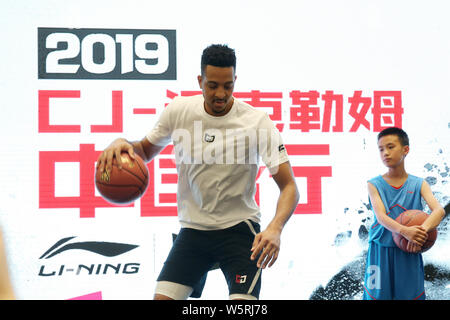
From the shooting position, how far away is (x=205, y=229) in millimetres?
2641

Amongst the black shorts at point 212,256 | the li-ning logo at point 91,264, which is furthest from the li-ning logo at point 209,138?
the li-ning logo at point 91,264

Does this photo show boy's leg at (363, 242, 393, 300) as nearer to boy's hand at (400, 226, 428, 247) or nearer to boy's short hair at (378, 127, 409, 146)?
boy's hand at (400, 226, 428, 247)

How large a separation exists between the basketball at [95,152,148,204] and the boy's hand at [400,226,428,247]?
1754 millimetres

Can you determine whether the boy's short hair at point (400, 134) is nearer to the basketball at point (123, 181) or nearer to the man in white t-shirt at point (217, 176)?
the man in white t-shirt at point (217, 176)

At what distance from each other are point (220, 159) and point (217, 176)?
9cm

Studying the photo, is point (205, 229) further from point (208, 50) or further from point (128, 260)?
point (128, 260)

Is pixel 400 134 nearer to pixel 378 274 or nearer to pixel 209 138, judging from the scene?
pixel 378 274

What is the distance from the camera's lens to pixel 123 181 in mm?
2541

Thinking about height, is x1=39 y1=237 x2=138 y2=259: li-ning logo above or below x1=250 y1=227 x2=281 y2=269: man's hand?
below

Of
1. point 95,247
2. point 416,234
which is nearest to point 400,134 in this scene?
point 416,234

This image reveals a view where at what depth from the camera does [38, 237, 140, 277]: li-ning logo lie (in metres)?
4.09

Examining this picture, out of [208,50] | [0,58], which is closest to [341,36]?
[208,50]

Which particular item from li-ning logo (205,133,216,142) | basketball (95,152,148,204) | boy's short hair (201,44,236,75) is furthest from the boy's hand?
basketball (95,152,148,204)

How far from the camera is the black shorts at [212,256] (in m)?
2.51
